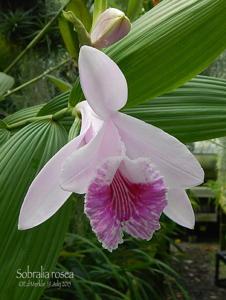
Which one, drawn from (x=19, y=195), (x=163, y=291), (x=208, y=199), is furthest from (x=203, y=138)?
(x=208, y=199)

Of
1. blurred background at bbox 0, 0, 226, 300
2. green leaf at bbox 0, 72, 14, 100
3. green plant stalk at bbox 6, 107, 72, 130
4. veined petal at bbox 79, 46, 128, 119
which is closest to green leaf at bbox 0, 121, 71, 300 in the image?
green plant stalk at bbox 6, 107, 72, 130

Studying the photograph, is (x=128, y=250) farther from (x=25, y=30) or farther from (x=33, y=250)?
(x=33, y=250)

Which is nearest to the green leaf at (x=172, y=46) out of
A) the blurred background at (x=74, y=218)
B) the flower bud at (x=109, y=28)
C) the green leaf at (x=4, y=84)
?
the flower bud at (x=109, y=28)

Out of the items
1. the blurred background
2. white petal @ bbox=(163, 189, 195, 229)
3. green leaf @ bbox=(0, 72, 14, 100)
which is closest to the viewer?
white petal @ bbox=(163, 189, 195, 229)

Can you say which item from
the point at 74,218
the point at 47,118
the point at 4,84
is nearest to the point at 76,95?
the point at 47,118

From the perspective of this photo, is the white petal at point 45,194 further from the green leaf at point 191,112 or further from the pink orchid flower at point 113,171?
the green leaf at point 191,112

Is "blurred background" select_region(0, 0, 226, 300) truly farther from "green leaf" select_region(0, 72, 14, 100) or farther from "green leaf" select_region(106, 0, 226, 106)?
"green leaf" select_region(106, 0, 226, 106)

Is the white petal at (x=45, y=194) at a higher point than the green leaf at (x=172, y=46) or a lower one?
lower
